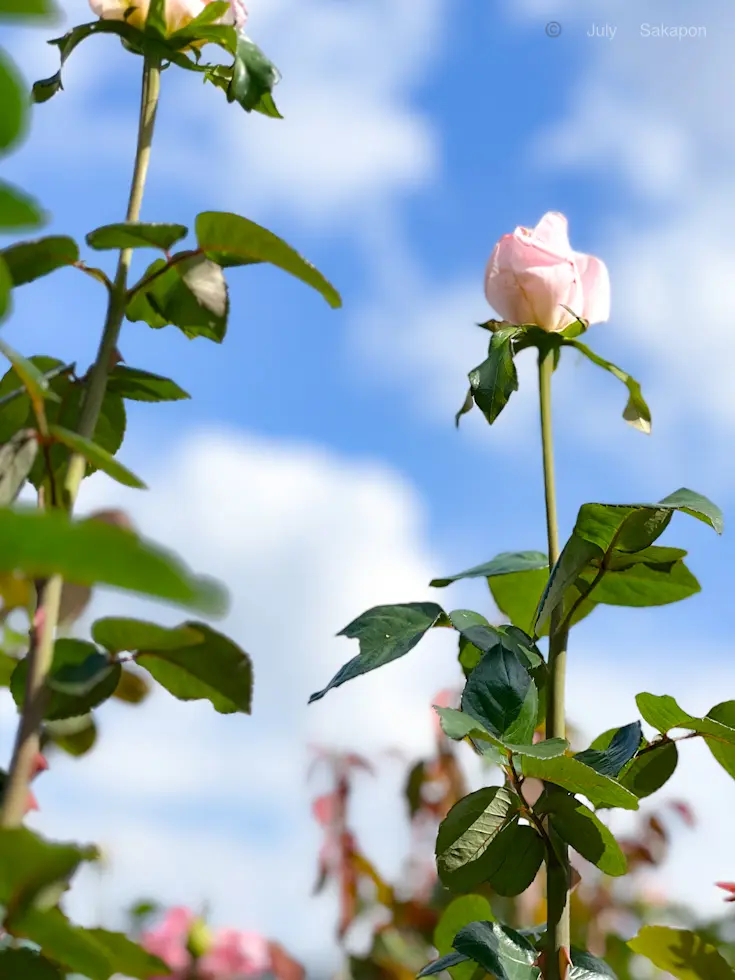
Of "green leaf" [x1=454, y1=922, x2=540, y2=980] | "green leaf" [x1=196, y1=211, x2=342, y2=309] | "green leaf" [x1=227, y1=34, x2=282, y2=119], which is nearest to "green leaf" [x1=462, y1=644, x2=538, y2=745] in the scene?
"green leaf" [x1=454, y1=922, x2=540, y2=980]

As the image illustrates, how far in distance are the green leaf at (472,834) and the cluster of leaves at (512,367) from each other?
9.2 inches

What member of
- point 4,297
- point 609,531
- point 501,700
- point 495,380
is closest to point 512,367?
point 495,380

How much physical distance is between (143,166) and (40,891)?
38 centimetres

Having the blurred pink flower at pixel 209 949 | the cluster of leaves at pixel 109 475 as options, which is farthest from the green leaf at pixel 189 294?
the blurred pink flower at pixel 209 949

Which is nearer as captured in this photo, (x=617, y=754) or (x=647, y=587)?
(x=617, y=754)

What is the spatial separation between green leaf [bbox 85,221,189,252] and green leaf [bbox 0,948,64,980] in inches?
12.6

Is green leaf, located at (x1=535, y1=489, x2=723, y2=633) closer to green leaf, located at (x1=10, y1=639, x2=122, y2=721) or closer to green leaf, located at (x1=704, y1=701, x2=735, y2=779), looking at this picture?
green leaf, located at (x1=704, y1=701, x2=735, y2=779)

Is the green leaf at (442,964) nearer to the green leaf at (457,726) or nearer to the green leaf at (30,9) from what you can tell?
the green leaf at (457,726)

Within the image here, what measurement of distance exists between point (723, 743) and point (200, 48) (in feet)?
1.79

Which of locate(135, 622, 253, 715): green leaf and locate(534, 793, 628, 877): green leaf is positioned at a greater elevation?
locate(135, 622, 253, 715): green leaf

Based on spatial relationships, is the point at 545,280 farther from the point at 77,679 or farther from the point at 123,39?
the point at 77,679

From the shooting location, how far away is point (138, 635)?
47 centimetres

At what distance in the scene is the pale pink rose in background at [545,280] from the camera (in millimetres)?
804

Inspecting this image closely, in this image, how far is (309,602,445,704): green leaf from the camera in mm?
651
